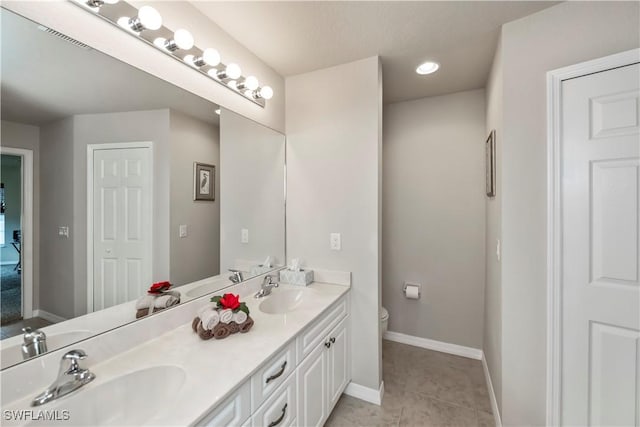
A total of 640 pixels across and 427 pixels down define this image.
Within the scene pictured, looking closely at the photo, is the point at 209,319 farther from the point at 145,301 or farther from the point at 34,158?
the point at 34,158

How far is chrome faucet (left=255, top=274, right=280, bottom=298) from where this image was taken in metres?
1.76

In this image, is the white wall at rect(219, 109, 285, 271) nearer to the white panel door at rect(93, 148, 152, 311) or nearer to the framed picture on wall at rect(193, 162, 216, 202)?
the framed picture on wall at rect(193, 162, 216, 202)

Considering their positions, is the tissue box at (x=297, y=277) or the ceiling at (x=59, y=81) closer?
the ceiling at (x=59, y=81)

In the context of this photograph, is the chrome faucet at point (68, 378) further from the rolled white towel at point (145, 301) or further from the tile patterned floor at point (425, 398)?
the tile patterned floor at point (425, 398)

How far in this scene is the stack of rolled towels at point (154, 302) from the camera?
1159mm

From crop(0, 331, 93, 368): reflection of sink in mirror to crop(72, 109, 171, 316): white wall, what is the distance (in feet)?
0.26

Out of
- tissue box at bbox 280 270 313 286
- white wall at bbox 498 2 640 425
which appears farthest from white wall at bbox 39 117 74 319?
white wall at bbox 498 2 640 425

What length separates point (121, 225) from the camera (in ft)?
3.77

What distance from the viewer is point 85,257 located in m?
1.07

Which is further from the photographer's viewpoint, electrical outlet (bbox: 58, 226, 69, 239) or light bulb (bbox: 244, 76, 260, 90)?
light bulb (bbox: 244, 76, 260, 90)

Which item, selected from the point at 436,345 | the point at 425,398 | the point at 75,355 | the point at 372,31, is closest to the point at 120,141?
the point at 75,355

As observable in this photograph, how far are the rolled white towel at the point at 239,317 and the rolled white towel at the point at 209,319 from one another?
0.08 m

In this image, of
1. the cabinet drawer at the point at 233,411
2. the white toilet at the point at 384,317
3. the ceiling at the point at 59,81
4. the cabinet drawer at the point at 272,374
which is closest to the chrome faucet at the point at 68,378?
the cabinet drawer at the point at 233,411

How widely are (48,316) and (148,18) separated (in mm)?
1207
